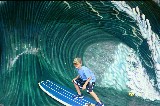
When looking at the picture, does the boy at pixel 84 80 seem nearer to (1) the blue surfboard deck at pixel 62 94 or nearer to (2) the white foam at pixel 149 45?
(1) the blue surfboard deck at pixel 62 94

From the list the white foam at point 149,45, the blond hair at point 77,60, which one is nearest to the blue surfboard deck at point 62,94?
the blond hair at point 77,60

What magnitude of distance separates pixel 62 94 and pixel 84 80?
30cm

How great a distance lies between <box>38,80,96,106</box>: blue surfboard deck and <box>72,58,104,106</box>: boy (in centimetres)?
6

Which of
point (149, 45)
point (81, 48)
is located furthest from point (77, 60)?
point (149, 45)

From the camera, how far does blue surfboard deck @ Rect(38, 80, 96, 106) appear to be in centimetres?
472

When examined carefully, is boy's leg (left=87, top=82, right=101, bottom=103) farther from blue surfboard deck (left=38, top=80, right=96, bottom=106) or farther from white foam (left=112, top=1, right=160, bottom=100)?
white foam (left=112, top=1, right=160, bottom=100)

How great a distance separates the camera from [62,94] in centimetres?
480

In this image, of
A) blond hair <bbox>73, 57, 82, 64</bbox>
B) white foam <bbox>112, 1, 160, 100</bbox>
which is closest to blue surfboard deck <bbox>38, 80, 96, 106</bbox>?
blond hair <bbox>73, 57, 82, 64</bbox>

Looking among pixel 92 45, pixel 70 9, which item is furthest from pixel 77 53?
pixel 70 9

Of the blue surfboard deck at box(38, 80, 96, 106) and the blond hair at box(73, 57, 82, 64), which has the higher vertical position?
the blond hair at box(73, 57, 82, 64)

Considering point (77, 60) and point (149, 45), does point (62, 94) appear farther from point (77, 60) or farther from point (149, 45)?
point (149, 45)

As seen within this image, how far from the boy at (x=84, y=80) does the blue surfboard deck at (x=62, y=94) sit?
0.06m

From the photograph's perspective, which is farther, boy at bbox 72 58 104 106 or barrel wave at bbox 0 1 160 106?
barrel wave at bbox 0 1 160 106

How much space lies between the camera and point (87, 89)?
187 inches
